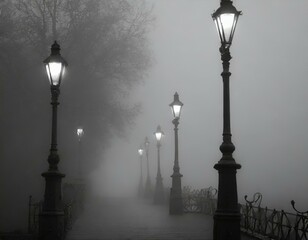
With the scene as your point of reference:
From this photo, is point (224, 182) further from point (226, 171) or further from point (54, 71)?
point (54, 71)

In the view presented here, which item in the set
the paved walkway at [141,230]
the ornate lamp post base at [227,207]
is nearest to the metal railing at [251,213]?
the paved walkway at [141,230]

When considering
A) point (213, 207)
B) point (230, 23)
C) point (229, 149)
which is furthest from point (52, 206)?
point (213, 207)

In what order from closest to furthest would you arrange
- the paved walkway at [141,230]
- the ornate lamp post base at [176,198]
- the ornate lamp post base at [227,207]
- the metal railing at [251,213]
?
the ornate lamp post base at [227,207] < the metal railing at [251,213] < the paved walkway at [141,230] < the ornate lamp post base at [176,198]

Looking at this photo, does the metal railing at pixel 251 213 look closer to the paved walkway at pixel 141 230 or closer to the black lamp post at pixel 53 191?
the paved walkway at pixel 141 230

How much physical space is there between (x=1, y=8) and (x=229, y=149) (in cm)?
2362

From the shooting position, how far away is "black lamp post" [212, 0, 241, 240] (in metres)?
10.6

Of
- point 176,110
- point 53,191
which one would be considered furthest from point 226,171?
point 176,110

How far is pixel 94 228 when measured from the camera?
1938cm

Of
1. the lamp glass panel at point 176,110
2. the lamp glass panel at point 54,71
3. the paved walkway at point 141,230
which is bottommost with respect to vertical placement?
the paved walkway at point 141,230

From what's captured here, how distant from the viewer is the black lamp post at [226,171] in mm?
10609

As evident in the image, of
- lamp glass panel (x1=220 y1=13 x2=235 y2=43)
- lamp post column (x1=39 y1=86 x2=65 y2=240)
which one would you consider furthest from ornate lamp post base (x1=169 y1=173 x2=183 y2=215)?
lamp glass panel (x1=220 y1=13 x2=235 y2=43)

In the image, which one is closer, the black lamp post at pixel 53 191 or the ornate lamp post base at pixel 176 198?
the black lamp post at pixel 53 191

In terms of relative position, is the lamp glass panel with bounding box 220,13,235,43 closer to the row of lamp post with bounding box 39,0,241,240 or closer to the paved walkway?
the row of lamp post with bounding box 39,0,241,240

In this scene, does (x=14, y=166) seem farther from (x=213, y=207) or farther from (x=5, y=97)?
(x=213, y=207)
